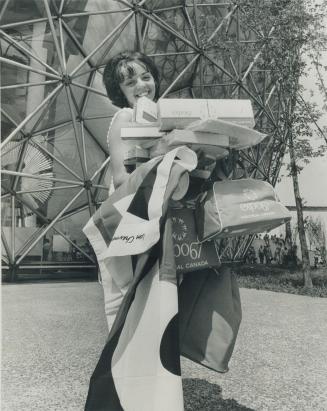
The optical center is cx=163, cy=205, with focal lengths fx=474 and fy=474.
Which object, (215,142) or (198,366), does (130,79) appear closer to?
(215,142)

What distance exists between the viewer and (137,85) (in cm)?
215

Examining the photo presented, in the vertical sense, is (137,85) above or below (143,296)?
above

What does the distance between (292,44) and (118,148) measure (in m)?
9.41

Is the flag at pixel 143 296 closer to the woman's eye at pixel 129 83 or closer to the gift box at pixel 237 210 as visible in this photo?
the gift box at pixel 237 210

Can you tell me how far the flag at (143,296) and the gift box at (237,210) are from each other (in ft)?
0.60

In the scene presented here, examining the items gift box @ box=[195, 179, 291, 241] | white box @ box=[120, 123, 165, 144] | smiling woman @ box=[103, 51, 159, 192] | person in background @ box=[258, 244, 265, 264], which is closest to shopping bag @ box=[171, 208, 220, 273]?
gift box @ box=[195, 179, 291, 241]

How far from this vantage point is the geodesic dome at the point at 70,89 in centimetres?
1059

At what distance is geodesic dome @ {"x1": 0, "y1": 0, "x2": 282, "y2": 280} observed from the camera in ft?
34.7

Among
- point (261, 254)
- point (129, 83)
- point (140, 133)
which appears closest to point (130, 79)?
point (129, 83)

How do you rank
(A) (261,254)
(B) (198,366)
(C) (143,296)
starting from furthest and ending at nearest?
(A) (261,254) → (B) (198,366) → (C) (143,296)

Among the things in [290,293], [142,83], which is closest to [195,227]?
[142,83]

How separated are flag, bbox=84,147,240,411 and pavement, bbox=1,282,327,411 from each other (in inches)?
38.8

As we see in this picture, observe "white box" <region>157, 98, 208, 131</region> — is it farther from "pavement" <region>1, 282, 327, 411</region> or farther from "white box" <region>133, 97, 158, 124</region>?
"pavement" <region>1, 282, 327, 411</region>

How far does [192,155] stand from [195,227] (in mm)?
311
